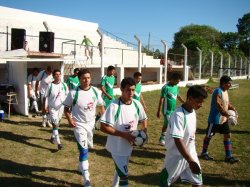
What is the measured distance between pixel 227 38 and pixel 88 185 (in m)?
87.9

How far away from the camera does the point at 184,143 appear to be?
4262 millimetres

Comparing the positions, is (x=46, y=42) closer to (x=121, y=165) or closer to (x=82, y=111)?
(x=82, y=111)

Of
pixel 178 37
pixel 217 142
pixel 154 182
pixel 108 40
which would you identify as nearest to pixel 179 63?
pixel 108 40

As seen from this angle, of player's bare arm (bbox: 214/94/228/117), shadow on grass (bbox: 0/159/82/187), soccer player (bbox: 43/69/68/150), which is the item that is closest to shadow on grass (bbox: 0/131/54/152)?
soccer player (bbox: 43/69/68/150)

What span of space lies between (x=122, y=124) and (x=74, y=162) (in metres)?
2.90

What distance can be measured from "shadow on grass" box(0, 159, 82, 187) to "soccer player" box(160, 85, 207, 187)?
2214 mm

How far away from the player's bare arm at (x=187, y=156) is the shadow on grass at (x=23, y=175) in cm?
253

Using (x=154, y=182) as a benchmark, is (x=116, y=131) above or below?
above

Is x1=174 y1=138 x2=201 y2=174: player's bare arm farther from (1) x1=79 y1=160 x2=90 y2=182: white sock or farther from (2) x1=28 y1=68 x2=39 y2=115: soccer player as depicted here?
(2) x1=28 y1=68 x2=39 y2=115: soccer player

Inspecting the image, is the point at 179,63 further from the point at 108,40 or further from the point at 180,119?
the point at 180,119

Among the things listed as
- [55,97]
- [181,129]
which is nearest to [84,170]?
[181,129]

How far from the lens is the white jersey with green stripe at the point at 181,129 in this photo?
409cm

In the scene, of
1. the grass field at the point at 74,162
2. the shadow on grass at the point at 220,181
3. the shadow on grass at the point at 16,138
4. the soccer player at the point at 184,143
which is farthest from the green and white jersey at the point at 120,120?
the shadow on grass at the point at 16,138

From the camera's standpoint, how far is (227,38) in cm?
8706
